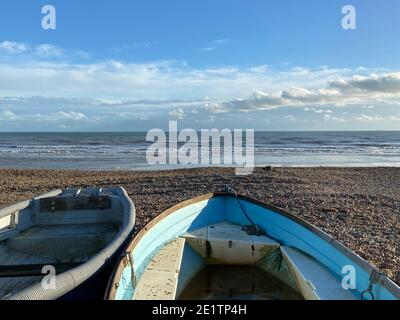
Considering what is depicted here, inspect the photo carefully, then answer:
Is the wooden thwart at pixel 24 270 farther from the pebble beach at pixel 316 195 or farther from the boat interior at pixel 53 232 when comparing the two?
the pebble beach at pixel 316 195

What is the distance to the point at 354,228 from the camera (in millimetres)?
9352

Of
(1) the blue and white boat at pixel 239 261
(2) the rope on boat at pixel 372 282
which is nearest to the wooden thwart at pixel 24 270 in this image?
(1) the blue and white boat at pixel 239 261

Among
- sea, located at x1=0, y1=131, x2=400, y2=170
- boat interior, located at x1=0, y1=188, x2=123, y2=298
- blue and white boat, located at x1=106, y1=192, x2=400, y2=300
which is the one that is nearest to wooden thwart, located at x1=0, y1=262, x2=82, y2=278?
boat interior, located at x1=0, y1=188, x2=123, y2=298

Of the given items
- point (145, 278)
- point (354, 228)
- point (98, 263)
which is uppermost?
point (98, 263)

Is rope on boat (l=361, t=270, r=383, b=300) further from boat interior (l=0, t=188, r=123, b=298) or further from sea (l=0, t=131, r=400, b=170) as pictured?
sea (l=0, t=131, r=400, b=170)

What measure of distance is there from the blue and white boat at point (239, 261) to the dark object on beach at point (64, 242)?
284 millimetres

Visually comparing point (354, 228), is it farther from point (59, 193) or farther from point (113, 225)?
point (59, 193)

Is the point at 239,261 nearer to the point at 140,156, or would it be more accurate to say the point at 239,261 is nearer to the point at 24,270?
the point at 24,270

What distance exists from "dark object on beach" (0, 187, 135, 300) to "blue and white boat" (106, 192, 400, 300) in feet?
0.93

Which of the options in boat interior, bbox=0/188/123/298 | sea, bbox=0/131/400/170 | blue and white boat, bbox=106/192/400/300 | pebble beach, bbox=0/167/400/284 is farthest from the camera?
sea, bbox=0/131/400/170

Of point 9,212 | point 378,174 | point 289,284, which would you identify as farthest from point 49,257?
point 378,174

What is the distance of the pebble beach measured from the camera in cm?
850
